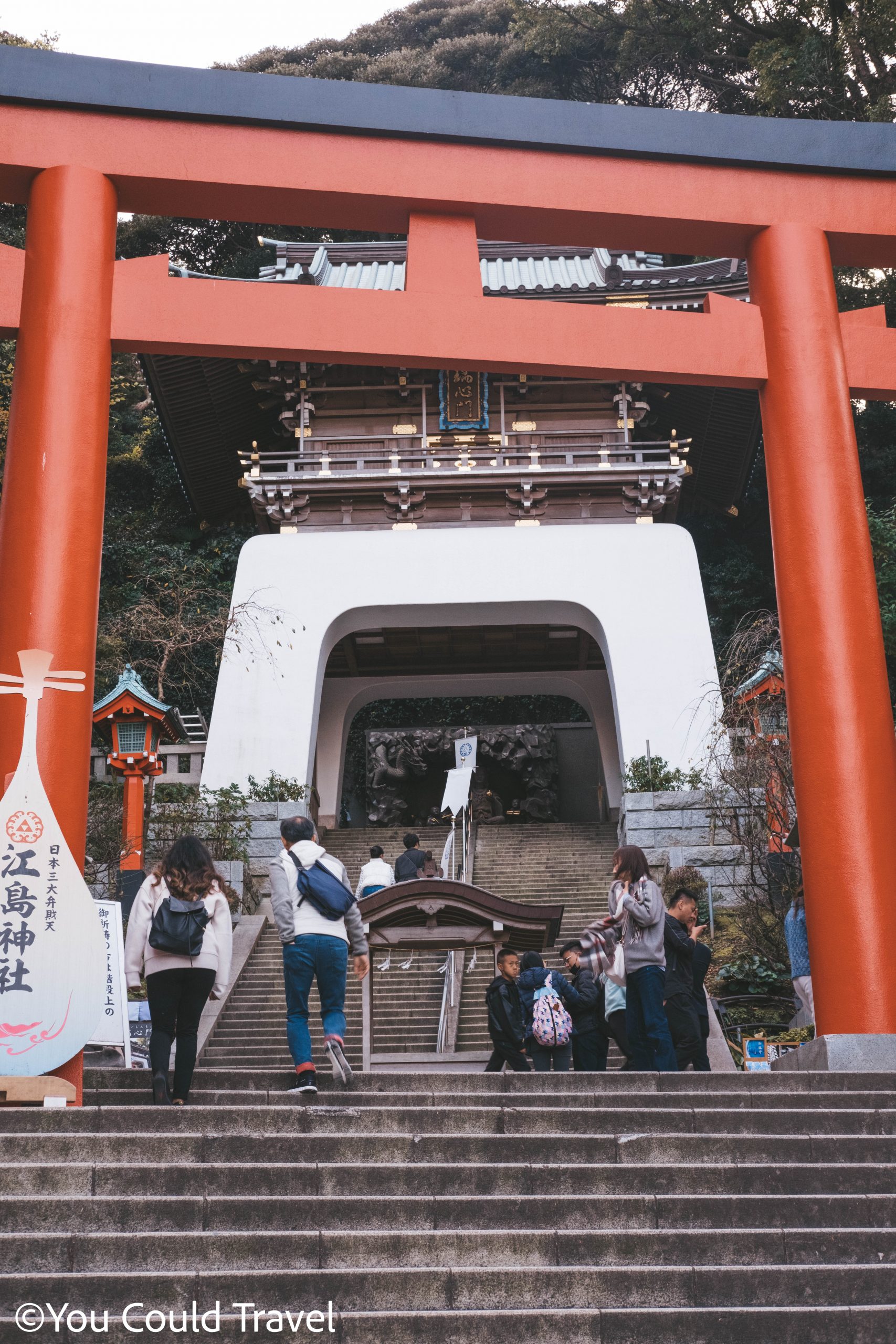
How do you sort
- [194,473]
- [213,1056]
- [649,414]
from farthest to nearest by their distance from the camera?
[194,473], [649,414], [213,1056]

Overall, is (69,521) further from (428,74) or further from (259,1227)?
(428,74)

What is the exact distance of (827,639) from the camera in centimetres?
670

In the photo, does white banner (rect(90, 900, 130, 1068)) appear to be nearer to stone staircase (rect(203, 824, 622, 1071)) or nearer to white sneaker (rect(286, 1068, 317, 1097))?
white sneaker (rect(286, 1068, 317, 1097))

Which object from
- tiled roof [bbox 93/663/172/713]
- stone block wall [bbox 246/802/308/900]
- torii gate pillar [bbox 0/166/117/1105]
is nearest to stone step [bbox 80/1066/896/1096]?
torii gate pillar [bbox 0/166/117/1105]

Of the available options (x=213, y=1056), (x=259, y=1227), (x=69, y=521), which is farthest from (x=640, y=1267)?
(x=213, y=1056)

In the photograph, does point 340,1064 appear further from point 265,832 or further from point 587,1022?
point 265,832

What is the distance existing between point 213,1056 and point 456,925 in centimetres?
245

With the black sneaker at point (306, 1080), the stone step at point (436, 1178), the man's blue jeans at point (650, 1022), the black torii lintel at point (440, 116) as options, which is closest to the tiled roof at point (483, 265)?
the black torii lintel at point (440, 116)

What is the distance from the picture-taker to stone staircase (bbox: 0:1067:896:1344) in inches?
133

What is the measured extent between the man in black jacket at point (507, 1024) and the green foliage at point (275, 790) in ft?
22.8

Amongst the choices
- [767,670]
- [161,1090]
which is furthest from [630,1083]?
[767,670]

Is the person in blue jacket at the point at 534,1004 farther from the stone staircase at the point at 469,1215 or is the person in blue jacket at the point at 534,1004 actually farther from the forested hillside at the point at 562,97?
the forested hillside at the point at 562,97

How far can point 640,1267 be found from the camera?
3604 millimetres

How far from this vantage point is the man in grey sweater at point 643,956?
6.26 m
